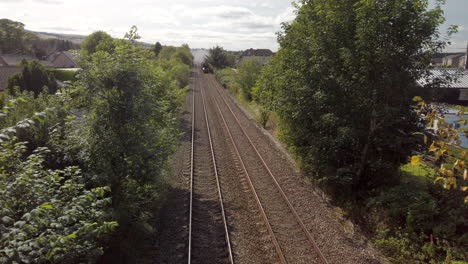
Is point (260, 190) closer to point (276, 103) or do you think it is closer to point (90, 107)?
point (276, 103)

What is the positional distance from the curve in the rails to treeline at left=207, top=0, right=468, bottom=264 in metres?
4.39

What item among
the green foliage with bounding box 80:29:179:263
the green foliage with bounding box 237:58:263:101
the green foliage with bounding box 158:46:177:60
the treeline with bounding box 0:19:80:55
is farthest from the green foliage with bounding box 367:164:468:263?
the treeline with bounding box 0:19:80:55

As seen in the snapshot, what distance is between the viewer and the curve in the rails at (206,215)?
8.45m

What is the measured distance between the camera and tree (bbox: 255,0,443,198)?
9359 millimetres

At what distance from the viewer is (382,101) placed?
1012 centimetres

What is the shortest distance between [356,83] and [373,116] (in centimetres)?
129

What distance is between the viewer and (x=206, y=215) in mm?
10570

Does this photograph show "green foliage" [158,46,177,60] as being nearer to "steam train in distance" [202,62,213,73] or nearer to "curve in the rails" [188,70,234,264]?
"steam train in distance" [202,62,213,73]

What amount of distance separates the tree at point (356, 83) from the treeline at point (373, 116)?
0.03 metres

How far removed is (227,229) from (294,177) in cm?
532

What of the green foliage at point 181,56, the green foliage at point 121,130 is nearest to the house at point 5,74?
the green foliage at point 121,130

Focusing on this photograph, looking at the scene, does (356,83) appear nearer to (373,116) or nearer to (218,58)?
(373,116)

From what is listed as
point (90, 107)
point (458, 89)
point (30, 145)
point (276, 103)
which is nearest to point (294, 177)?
point (276, 103)

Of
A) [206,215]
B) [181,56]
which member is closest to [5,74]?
[206,215]
